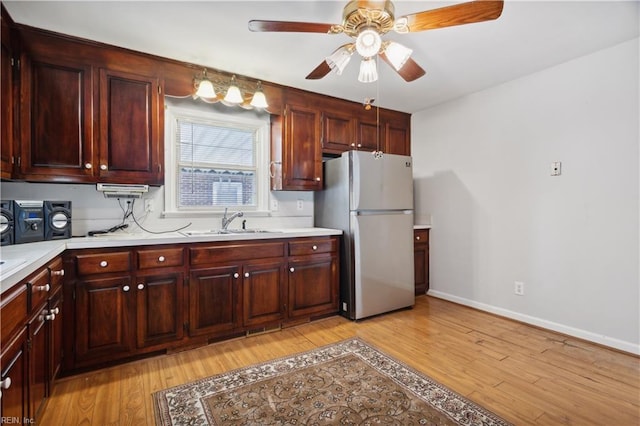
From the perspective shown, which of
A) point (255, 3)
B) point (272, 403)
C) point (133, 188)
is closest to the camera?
point (272, 403)

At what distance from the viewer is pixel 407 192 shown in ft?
11.0

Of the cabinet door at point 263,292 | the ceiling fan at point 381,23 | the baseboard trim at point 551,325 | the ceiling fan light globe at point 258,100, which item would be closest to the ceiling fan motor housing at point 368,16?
the ceiling fan at point 381,23

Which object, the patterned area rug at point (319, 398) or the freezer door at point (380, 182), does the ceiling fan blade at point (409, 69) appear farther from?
the patterned area rug at point (319, 398)

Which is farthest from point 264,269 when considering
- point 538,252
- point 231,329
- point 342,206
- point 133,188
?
point 538,252

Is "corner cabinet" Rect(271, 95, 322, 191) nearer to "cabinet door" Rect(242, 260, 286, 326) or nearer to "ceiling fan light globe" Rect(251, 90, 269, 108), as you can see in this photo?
"ceiling fan light globe" Rect(251, 90, 269, 108)

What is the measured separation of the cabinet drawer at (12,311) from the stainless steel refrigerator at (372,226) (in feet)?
7.68

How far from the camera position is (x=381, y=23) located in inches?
64.6

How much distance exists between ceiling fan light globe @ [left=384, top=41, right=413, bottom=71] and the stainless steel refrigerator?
1.20m

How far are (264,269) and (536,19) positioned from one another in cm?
271

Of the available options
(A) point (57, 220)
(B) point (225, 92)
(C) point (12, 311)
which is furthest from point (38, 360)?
(B) point (225, 92)

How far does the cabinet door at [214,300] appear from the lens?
7.92 ft

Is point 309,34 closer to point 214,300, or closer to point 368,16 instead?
point 368,16

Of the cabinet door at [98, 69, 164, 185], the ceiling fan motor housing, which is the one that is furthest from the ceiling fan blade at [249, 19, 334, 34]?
the cabinet door at [98, 69, 164, 185]

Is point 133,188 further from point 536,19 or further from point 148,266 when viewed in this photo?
point 536,19
